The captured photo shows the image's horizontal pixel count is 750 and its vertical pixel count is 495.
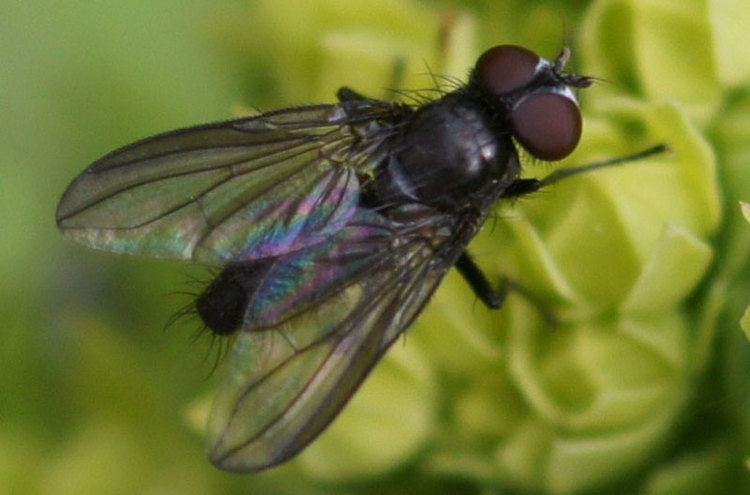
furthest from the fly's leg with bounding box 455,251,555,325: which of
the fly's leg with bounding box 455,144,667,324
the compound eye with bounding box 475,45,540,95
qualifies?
the compound eye with bounding box 475,45,540,95

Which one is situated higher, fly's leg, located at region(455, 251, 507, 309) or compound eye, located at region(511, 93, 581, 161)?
compound eye, located at region(511, 93, 581, 161)

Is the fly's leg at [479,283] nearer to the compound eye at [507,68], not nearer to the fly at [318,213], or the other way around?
the fly at [318,213]

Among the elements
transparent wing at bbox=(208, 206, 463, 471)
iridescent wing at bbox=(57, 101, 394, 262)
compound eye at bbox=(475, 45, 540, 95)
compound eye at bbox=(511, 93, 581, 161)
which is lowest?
transparent wing at bbox=(208, 206, 463, 471)

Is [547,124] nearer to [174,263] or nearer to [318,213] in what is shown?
[318,213]

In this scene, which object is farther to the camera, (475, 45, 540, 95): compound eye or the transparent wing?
(475, 45, 540, 95): compound eye

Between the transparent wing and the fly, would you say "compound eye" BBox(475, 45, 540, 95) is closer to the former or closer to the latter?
the fly

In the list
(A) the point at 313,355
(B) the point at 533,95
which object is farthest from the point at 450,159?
(A) the point at 313,355

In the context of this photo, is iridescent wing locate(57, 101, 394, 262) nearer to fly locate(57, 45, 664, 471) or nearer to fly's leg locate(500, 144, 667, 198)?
fly locate(57, 45, 664, 471)

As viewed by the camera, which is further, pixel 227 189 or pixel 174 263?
pixel 174 263
